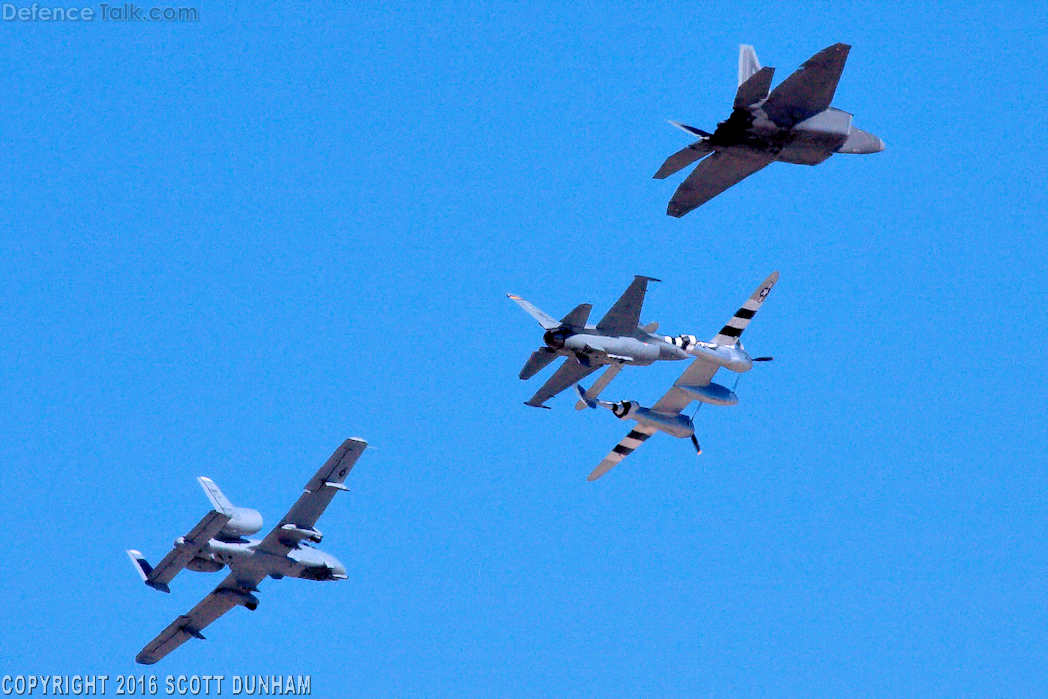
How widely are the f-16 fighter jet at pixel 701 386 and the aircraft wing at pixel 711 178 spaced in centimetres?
820

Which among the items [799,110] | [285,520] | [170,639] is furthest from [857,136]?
[170,639]

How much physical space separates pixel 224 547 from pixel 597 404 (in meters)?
16.6

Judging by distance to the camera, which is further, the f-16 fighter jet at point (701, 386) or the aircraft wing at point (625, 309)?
the f-16 fighter jet at point (701, 386)

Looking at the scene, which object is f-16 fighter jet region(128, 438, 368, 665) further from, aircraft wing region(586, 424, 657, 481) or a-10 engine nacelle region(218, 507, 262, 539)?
aircraft wing region(586, 424, 657, 481)

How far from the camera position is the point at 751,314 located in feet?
213

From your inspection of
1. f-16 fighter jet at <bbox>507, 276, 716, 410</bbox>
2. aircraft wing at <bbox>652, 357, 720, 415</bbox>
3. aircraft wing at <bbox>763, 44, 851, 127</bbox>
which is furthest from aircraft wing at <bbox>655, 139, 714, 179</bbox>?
aircraft wing at <bbox>652, 357, 720, 415</bbox>

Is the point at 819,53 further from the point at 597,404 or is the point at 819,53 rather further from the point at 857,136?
the point at 597,404

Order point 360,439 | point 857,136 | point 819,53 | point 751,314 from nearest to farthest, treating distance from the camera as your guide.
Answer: point 819,53 < point 857,136 < point 360,439 < point 751,314

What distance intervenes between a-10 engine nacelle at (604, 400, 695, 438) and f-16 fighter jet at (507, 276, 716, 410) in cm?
615

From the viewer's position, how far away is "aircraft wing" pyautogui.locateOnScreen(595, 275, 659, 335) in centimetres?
5303

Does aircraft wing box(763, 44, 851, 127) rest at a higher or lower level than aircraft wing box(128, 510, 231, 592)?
higher

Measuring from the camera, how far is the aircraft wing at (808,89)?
4931 cm

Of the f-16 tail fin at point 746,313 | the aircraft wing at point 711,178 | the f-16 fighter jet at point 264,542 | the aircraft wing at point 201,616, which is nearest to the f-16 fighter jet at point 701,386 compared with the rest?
the f-16 tail fin at point 746,313

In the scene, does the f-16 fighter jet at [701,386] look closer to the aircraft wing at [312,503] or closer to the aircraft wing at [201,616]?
the aircraft wing at [312,503]
